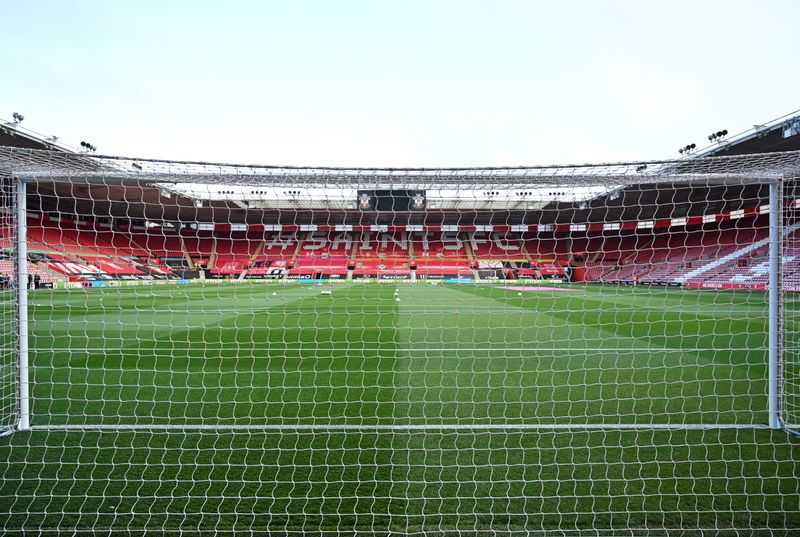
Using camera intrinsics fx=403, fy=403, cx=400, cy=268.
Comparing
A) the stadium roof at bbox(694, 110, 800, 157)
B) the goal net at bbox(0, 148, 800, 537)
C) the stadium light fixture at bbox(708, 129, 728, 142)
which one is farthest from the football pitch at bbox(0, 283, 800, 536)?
the stadium light fixture at bbox(708, 129, 728, 142)

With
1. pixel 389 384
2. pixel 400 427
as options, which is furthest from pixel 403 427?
pixel 389 384

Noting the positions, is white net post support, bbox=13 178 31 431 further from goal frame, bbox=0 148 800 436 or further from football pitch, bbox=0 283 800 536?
football pitch, bbox=0 283 800 536

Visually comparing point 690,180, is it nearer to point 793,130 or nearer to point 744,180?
point 744,180

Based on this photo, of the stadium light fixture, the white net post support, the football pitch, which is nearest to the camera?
the football pitch

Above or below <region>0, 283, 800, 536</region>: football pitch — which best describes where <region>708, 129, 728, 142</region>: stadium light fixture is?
above

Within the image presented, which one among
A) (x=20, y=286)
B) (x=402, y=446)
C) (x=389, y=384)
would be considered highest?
(x=20, y=286)

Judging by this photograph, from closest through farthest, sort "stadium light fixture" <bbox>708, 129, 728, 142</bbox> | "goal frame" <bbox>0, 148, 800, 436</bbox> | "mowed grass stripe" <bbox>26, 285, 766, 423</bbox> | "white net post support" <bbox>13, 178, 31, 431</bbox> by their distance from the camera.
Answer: "goal frame" <bbox>0, 148, 800, 436</bbox> < "white net post support" <bbox>13, 178, 31, 431</bbox> < "mowed grass stripe" <bbox>26, 285, 766, 423</bbox> < "stadium light fixture" <bbox>708, 129, 728, 142</bbox>

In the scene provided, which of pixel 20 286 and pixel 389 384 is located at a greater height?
pixel 20 286

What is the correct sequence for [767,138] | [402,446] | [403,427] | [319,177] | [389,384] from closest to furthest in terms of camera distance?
[319,177], [402,446], [403,427], [389,384], [767,138]

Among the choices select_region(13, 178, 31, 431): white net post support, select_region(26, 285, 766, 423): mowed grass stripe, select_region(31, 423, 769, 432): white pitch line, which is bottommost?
select_region(26, 285, 766, 423): mowed grass stripe

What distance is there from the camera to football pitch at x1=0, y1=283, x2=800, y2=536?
8.02ft

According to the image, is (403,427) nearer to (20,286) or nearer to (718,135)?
(20,286)

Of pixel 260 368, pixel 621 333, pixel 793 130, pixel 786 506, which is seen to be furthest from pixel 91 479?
pixel 793 130

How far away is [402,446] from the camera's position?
3.33 meters
